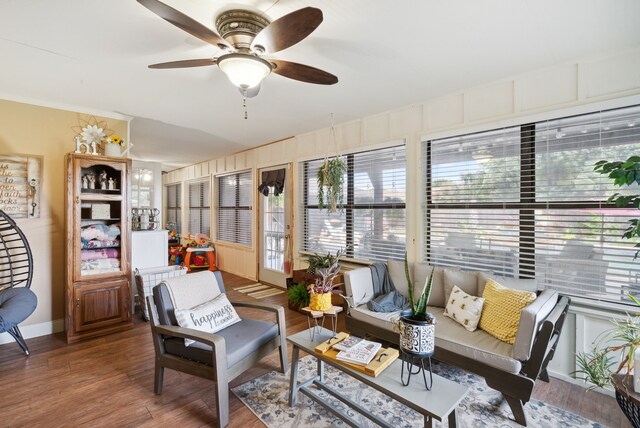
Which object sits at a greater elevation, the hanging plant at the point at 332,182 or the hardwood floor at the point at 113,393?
the hanging plant at the point at 332,182

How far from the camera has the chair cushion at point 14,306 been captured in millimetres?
2607

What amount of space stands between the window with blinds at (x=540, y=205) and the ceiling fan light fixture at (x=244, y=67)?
2244 millimetres

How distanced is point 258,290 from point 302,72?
405cm

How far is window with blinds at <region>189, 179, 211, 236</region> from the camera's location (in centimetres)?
753

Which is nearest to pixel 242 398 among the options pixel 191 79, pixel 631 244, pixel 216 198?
pixel 191 79

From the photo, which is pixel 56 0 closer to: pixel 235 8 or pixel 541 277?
pixel 235 8

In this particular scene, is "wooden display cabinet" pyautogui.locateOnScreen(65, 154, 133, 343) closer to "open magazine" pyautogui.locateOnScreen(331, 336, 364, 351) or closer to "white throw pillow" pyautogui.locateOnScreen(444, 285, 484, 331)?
"open magazine" pyautogui.locateOnScreen(331, 336, 364, 351)

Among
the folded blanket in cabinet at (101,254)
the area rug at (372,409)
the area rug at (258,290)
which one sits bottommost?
the area rug at (372,409)

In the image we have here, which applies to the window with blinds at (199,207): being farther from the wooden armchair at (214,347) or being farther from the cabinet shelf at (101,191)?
the wooden armchair at (214,347)

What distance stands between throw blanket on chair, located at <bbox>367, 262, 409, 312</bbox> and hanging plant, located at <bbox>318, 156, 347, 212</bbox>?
1.14 metres

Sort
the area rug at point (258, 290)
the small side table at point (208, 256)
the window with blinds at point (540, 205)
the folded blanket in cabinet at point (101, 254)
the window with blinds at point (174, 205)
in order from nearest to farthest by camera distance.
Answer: the window with blinds at point (540, 205) → the folded blanket in cabinet at point (101, 254) → the area rug at point (258, 290) → the small side table at point (208, 256) → the window with blinds at point (174, 205)

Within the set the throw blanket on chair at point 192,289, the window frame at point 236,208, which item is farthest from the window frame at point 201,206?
the throw blanket on chair at point 192,289

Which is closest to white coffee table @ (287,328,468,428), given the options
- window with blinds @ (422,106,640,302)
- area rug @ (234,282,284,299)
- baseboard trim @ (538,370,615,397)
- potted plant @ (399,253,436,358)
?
potted plant @ (399,253,436,358)

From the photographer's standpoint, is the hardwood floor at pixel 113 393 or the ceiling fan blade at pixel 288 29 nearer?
the ceiling fan blade at pixel 288 29
